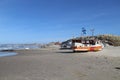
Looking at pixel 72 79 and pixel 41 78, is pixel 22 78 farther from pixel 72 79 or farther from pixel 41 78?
pixel 72 79

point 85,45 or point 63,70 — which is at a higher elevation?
point 85,45

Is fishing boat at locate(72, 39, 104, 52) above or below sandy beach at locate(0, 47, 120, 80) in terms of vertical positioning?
above

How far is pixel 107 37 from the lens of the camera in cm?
10044

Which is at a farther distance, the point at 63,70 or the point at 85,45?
the point at 85,45

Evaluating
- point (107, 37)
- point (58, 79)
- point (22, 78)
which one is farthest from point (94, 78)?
point (107, 37)

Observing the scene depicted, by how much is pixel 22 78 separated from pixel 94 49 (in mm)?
29483

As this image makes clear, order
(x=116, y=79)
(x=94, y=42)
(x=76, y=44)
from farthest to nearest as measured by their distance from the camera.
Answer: (x=94, y=42) < (x=76, y=44) < (x=116, y=79)

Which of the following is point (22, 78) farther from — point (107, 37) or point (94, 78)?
point (107, 37)

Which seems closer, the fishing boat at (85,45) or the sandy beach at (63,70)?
the sandy beach at (63,70)

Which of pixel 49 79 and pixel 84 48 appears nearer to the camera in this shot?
pixel 49 79

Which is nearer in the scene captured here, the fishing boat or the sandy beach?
the sandy beach

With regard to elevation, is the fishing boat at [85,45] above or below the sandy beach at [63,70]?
above

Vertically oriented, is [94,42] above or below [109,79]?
above

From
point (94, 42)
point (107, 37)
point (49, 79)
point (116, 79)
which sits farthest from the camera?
point (107, 37)
